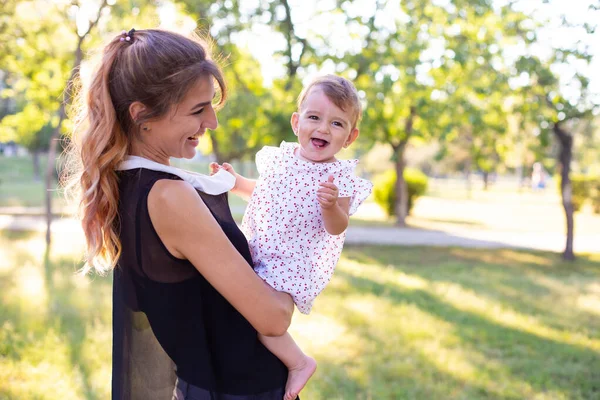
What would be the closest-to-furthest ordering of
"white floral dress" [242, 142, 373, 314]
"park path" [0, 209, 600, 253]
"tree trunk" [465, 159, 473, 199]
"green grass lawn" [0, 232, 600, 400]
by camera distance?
"white floral dress" [242, 142, 373, 314] → "green grass lawn" [0, 232, 600, 400] → "park path" [0, 209, 600, 253] → "tree trunk" [465, 159, 473, 199]

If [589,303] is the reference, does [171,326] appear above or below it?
above

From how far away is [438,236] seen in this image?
15.4 metres

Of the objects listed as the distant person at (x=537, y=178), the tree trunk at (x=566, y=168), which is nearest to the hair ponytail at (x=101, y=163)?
the tree trunk at (x=566, y=168)

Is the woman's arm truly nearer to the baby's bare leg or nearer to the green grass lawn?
the baby's bare leg

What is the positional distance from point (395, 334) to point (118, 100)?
514 cm

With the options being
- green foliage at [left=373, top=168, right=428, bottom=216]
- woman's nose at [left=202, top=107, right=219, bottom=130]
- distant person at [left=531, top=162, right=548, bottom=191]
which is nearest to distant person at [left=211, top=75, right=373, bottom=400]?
woman's nose at [left=202, top=107, right=219, bottom=130]

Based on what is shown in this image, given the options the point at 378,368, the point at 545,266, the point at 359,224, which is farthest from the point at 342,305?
the point at 359,224

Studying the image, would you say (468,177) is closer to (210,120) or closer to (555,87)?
(555,87)

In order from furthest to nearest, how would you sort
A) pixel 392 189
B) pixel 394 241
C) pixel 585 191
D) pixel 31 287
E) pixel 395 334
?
pixel 585 191 → pixel 392 189 → pixel 394 241 → pixel 31 287 → pixel 395 334

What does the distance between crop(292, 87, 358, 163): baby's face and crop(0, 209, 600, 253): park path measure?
11.7 metres

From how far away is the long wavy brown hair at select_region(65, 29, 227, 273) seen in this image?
4.95 ft

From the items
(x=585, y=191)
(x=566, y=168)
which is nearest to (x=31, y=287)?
(x=566, y=168)

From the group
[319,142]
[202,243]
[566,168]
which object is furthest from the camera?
[566,168]

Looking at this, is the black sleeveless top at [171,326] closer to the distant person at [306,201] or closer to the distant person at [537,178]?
the distant person at [306,201]
